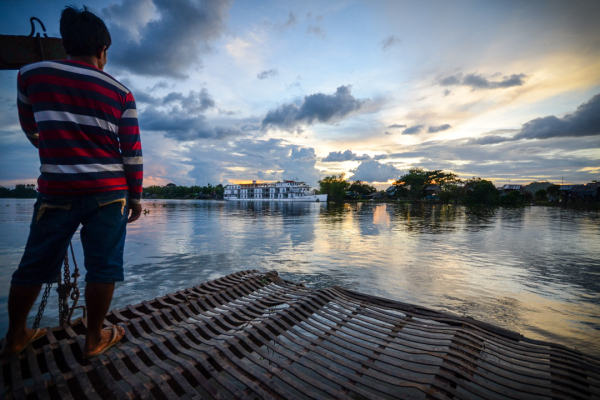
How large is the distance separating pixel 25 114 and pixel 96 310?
57.9 inches

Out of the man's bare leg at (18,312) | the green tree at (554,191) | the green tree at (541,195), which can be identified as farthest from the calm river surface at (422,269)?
the green tree at (541,195)

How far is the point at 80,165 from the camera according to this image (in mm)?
1785

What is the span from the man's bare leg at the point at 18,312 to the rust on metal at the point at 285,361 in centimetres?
10

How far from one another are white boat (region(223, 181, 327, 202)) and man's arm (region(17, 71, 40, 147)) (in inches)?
2963

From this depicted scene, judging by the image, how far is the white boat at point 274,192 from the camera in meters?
81.4

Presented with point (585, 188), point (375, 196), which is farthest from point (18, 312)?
point (375, 196)

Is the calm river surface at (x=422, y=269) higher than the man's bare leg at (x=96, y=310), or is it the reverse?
the man's bare leg at (x=96, y=310)

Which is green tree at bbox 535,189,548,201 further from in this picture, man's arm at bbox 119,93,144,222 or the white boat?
man's arm at bbox 119,93,144,222

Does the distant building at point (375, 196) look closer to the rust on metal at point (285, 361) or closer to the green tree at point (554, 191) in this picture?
the green tree at point (554, 191)

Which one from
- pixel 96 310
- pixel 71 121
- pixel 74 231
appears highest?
pixel 71 121

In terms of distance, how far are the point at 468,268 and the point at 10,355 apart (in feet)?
25.7

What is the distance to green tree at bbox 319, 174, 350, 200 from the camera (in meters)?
87.1

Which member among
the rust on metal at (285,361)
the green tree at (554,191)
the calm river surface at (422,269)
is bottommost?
the calm river surface at (422,269)

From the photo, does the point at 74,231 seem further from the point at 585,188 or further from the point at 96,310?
the point at 585,188
